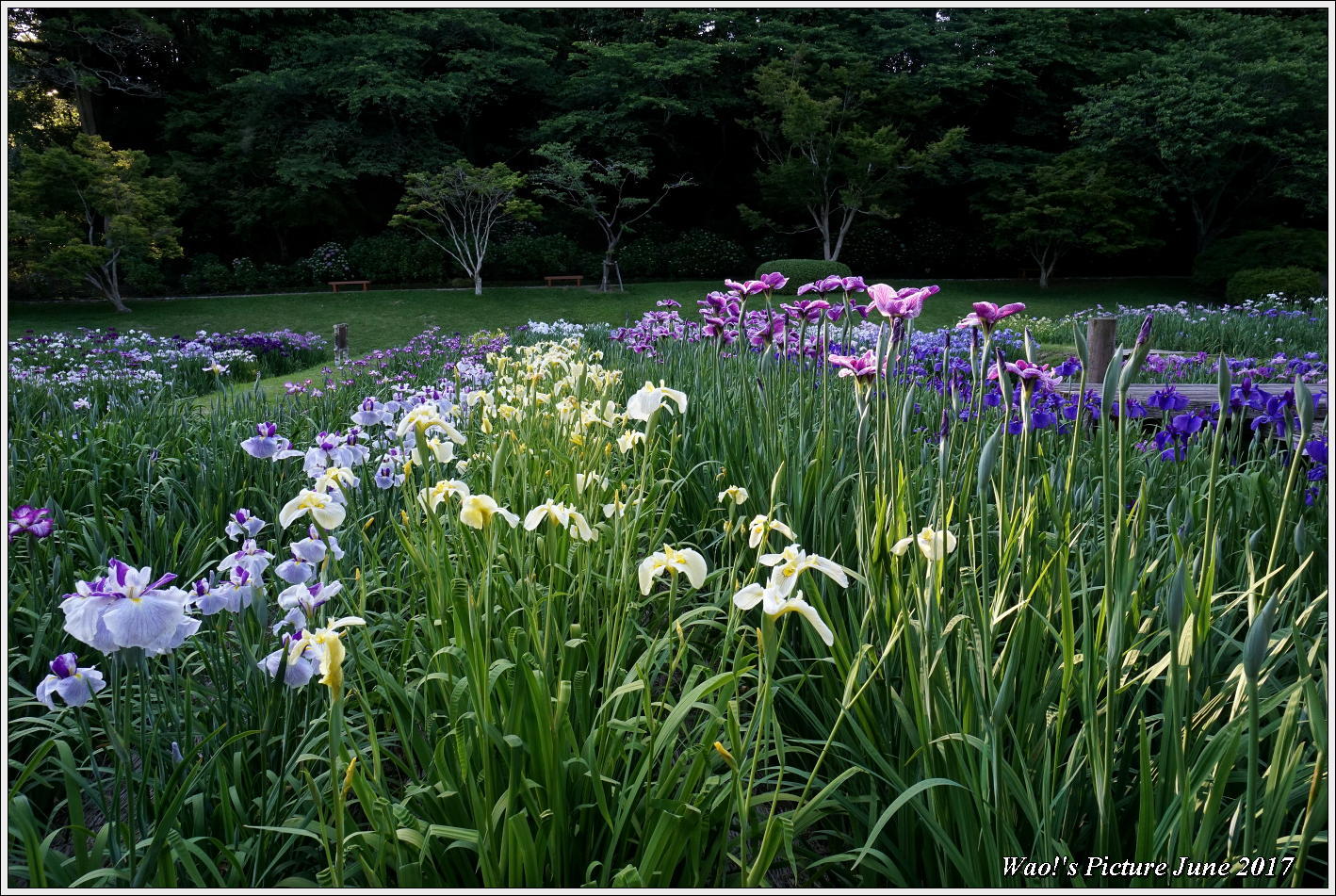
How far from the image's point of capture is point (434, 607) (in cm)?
152

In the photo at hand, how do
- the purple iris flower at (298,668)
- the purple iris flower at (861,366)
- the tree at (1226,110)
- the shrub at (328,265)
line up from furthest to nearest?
the shrub at (328,265) < the tree at (1226,110) < the purple iris flower at (861,366) < the purple iris flower at (298,668)

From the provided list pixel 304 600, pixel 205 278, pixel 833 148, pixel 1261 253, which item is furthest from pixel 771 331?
pixel 1261 253

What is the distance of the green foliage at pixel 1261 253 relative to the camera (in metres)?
15.7

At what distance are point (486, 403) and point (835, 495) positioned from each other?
40.2 inches

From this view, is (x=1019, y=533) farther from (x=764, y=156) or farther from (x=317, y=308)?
(x=764, y=156)

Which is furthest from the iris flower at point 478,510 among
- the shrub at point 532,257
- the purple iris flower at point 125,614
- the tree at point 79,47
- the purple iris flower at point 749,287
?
the shrub at point 532,257

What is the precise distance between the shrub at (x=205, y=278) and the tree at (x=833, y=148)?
11.4m

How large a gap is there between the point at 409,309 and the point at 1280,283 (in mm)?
15596

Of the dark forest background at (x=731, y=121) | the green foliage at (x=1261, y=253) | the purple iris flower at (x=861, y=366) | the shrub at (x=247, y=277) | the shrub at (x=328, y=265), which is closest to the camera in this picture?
the purple iris flower at (x=861, y=366)

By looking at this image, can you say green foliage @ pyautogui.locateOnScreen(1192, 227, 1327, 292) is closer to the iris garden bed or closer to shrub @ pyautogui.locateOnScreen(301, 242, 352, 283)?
the iris garden bed

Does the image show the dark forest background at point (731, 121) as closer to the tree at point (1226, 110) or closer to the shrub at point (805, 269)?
the tree at point (1226, 110)

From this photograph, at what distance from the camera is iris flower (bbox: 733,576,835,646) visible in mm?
885

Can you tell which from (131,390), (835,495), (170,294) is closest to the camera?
(835,495)

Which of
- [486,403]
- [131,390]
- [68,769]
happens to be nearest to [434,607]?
[68,769]
